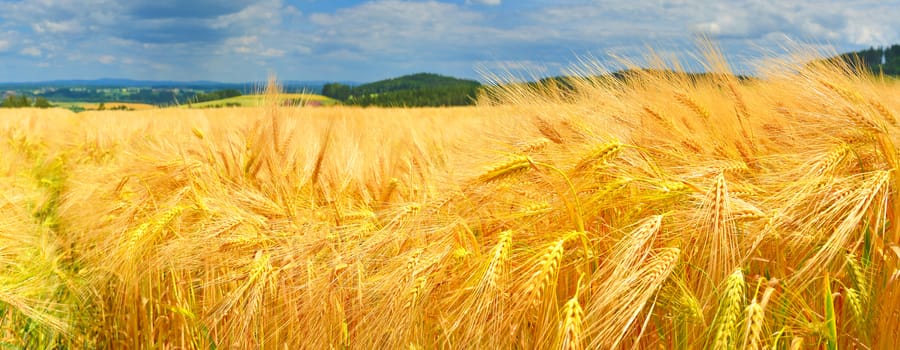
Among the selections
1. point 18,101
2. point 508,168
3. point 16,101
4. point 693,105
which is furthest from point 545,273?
point 18,101

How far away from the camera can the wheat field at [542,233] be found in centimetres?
130

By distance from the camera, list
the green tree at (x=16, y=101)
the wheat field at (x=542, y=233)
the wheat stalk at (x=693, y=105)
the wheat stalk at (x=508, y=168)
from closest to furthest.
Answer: the wheat field at (x=542, y=233) < the wheat stalk at (x=508, y=168) < the wheat stalk at (x=693, y=105) < the green tree at (x=16, y=101)

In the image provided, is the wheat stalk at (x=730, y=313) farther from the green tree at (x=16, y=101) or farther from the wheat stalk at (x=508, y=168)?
the green tree at (x=16, y=101)

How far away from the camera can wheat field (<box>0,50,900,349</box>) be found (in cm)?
130

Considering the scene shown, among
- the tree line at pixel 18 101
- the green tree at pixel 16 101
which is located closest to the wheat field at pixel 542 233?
the tree line at pixel 18 101

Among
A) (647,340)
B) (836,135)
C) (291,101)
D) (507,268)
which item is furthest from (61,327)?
(836,135)

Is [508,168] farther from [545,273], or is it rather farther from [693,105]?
[693,105]

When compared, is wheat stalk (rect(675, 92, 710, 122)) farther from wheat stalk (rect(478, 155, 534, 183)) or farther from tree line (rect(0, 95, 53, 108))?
tree line (rect(0, 95, 53, 108))

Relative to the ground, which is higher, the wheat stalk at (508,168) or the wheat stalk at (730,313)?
the wheat stalk at (508,168)

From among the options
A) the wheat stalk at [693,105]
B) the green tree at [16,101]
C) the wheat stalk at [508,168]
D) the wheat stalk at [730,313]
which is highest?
the wheat stalk at [693,105]

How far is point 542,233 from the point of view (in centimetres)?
154

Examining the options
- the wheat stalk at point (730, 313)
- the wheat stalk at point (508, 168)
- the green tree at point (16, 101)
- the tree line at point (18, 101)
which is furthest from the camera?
the green tree at point (16, 101)

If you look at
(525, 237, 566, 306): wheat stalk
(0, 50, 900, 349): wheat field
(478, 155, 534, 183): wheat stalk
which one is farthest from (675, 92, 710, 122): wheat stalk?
(525, 237, 566, 306): wheat stalk

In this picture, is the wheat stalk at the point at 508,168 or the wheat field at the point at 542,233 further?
the wheat stalk at the point at 508,168
